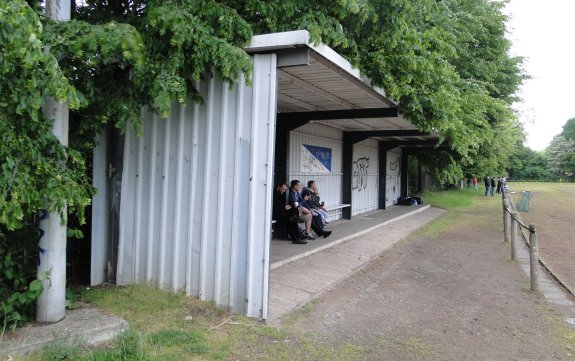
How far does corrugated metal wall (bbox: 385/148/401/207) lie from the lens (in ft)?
61.8

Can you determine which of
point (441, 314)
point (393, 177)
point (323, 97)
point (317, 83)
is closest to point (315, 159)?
point (323, 97)

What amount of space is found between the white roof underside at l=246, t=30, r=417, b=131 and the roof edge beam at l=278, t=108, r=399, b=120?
0.44 ft

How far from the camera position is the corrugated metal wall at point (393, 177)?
18.8 m

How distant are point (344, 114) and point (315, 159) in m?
2.49

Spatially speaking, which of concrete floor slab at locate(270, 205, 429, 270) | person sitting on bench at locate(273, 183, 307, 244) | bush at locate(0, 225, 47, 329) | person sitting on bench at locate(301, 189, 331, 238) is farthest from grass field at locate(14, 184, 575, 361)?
person sitting on bench at locate(301, 189, 331, 238)

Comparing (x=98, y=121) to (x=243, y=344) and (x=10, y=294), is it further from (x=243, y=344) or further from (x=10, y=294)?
(x=243, y=344)

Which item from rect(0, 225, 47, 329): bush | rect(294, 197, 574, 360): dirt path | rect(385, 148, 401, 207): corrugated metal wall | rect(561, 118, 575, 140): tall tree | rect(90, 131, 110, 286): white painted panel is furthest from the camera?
rect(561, 118, 575, 140): tall tree

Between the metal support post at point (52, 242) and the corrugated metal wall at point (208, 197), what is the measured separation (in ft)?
4.11

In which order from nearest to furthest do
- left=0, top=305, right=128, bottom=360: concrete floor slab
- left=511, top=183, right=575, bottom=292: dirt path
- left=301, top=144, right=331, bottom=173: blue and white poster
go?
1. left=0, top=305, right=128, bottom=360: concrete floor slab
2. left=511, top=183, right=575, bottom=292: dirt path
3. left=301, top=144, right=331, bottom=173: blue and white poster

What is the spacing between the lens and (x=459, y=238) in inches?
453

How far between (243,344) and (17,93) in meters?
2.83

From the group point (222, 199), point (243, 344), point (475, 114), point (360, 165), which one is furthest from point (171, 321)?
point (360, 165)

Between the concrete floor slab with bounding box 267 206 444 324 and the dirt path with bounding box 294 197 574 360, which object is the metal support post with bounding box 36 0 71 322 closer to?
the concrete floor slab with bounding box 267 206 444 324

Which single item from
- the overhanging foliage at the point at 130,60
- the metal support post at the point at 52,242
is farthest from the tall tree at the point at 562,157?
the metal support post at the point at 52,242
